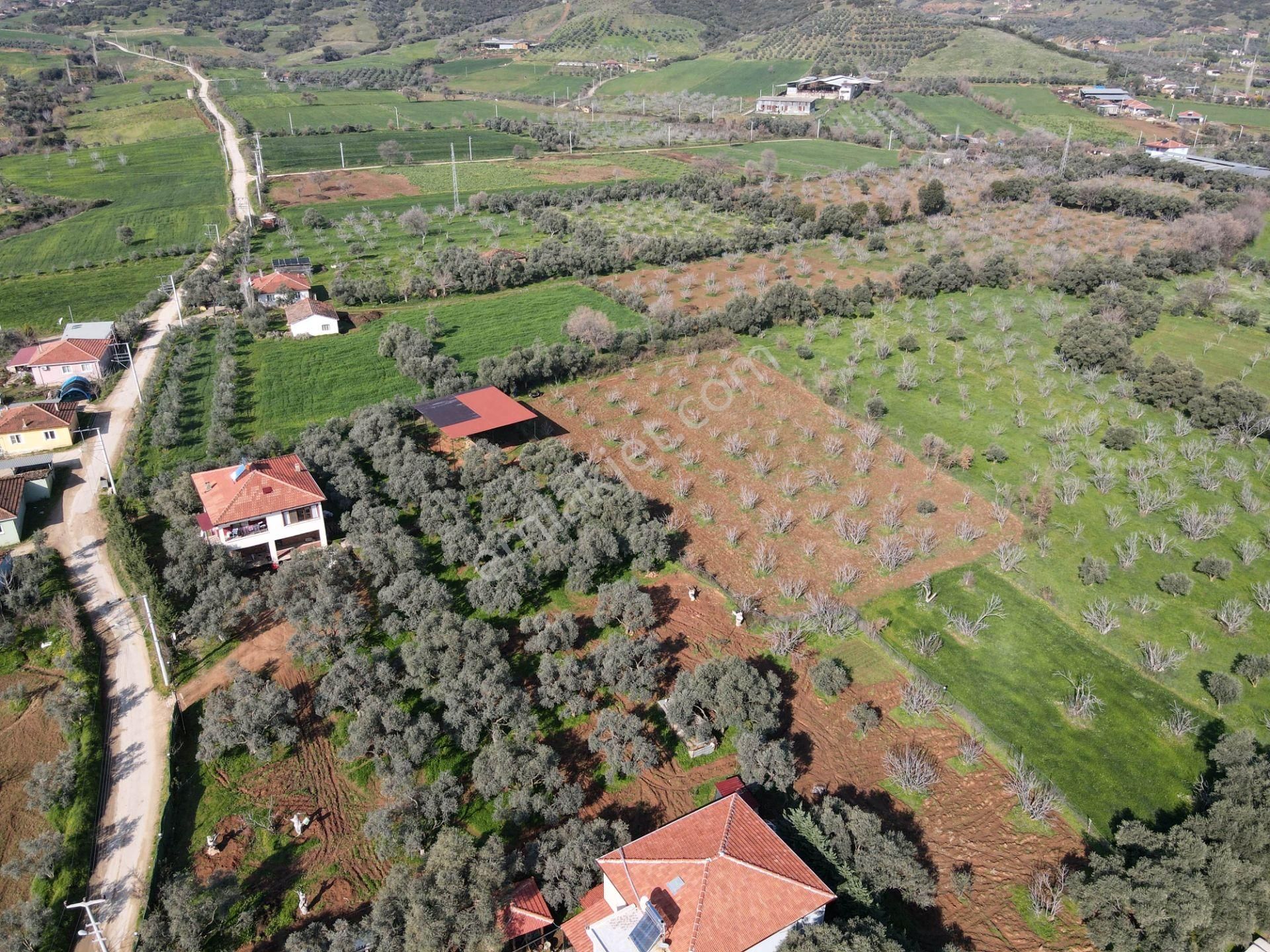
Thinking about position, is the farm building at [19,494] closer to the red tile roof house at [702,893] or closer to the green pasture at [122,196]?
the red tile roof house at [702,893]

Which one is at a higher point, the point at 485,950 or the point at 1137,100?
the point at 1137,100

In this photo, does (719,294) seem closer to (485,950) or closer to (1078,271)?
(1078,271)

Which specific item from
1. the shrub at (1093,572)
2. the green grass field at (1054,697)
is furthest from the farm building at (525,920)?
the shrub at (1093,572)

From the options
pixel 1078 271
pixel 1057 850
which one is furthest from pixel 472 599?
pixel 1078 271

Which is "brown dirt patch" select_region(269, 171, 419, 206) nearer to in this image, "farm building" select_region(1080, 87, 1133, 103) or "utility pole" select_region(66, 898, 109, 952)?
"utility pole" select_region(66, 898, 109, 952)

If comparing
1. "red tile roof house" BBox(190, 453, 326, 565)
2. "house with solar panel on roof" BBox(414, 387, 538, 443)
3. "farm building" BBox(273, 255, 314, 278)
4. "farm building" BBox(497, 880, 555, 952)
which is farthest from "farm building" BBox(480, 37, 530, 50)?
"farm building" BBox(497, 880, 555, 952)
